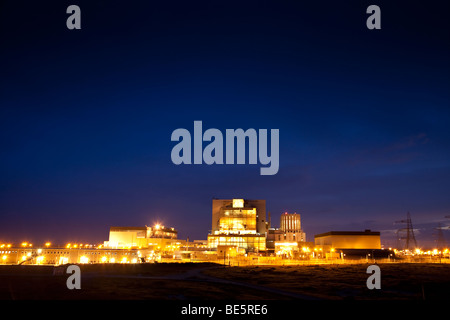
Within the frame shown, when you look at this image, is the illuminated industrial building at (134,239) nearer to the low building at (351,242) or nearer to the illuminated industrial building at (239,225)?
the illuminated industrial building at (239,225)

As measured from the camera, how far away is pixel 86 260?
8200 centimetres

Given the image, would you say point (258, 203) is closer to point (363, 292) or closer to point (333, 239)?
point (333, 239)

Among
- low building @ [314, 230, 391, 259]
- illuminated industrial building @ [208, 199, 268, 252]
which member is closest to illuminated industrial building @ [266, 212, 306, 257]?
illuminated industrial building @ [208, 199, 268, 252]

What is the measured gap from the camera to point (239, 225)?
13988cm

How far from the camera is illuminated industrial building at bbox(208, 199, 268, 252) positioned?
132m

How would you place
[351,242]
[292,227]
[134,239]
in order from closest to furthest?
[351,242], [134,239], [292,227]

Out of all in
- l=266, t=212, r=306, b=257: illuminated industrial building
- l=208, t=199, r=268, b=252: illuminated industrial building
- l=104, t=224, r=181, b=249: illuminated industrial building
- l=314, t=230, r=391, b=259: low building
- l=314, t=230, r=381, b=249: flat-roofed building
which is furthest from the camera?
l=266, t=212, r=306, b=257: illuminated industrial building

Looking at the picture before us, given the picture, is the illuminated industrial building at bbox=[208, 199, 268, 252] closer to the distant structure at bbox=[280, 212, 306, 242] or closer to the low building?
the distant structure at bbox=[280, 212, 306, 242]

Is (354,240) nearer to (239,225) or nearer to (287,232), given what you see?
(287,232)

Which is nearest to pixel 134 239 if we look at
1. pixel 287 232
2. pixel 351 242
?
pixel 287 232

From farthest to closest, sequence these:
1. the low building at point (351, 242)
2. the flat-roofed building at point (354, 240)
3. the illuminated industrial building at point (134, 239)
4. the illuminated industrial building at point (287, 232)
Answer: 1. the illuminated industrial building at point (287, 232)
2. the illuminated industrial building at point (134, 239)
3. the flat-roofed building at point (354, 240)
4. the low building at point (351, 242)

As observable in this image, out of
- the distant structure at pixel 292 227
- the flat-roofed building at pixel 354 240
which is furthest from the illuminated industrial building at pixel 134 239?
the flat-roofed building at pixel 354 240

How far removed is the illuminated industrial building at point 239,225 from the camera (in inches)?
5197
